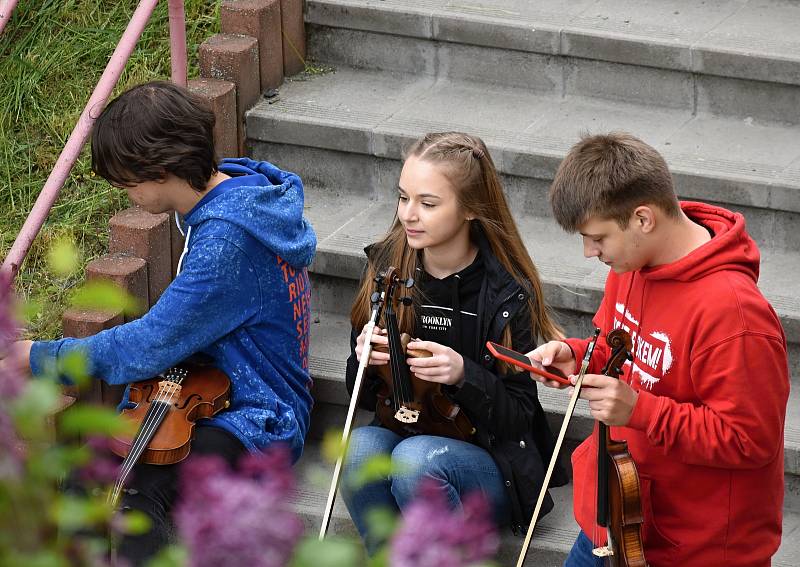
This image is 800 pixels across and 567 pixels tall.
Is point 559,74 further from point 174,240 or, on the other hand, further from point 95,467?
point 95,467

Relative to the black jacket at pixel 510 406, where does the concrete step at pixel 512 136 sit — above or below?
above

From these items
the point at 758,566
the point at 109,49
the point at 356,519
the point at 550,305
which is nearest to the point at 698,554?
the point at 758,566

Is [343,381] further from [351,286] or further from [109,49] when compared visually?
[109,49]

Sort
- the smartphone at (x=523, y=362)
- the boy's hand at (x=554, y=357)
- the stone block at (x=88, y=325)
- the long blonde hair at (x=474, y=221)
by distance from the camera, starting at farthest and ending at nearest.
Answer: the stone block at (x=88, y=325) → the long blonde hair at (x=474, y=221) → the boy's hand at (x=554, y=357) → the smartphone at (x=523, y=362)

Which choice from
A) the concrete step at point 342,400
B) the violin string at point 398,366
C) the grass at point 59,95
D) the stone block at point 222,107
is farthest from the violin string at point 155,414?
the stone block at point 222,107

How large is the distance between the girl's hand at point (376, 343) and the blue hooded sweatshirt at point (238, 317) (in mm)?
243

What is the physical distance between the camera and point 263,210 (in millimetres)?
2979

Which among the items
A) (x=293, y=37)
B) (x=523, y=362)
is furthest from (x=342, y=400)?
(x=293, y=37)

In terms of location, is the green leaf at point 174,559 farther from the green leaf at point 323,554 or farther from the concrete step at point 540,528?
the concrete step at point 540,528

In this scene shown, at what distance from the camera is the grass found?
156 inches

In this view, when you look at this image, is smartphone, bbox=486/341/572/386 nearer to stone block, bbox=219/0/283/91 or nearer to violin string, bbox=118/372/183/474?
violin string, bbox=118/372/183/474

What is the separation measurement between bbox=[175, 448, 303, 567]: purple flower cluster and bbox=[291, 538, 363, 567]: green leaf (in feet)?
0.06

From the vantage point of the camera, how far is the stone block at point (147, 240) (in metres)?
3.64

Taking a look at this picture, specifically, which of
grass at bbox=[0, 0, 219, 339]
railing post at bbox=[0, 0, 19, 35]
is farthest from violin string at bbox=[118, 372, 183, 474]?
railing post at bbox=[0, 0, 19, 35]
